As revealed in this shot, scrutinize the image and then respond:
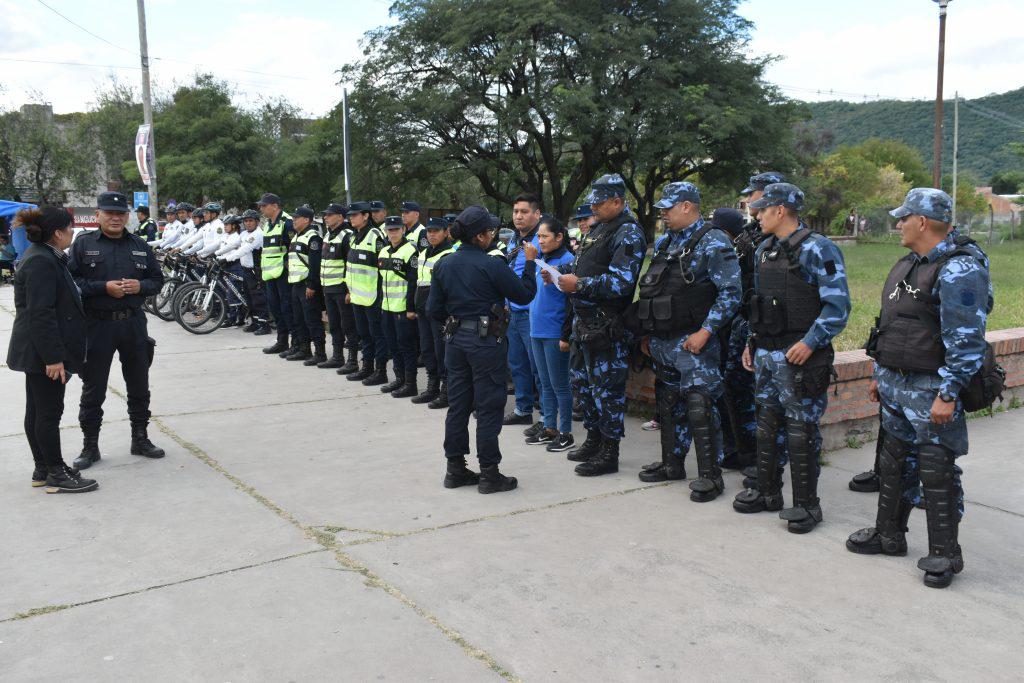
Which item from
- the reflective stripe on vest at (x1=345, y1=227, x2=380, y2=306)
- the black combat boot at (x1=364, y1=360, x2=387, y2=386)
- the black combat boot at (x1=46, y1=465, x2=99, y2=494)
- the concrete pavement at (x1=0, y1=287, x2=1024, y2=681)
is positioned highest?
the reflective stripe on vest at (x1=345, y1=227, x2=380, y2=306)

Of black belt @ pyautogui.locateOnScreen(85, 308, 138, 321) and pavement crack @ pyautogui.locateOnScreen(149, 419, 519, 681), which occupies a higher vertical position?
black belt @ pyautogui.locateOnScreen(85, 308, 138, 321)

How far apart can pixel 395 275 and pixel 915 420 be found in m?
5.26

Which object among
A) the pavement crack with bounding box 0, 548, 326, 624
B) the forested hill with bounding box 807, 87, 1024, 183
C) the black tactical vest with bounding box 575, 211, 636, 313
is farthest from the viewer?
the forested hill with bounding box 807, 87, 1024, 183

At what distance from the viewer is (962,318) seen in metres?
3.83

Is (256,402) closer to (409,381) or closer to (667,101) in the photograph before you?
(409,381)

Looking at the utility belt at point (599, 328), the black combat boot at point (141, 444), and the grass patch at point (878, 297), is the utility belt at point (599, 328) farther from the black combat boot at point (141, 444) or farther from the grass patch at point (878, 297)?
the grass patch at point (878, 297)

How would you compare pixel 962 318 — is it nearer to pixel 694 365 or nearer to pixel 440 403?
pixel 694 365

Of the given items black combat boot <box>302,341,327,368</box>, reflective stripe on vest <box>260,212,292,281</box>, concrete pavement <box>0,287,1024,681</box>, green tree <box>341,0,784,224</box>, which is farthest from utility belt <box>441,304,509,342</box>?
green tree <box>341,0,784,224</box>

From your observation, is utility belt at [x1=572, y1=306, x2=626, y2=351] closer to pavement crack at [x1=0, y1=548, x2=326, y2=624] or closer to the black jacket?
pavement crack at [x1=0, y1=548, x2=326, y2=624]

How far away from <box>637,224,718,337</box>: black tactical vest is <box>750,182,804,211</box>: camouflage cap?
517mm

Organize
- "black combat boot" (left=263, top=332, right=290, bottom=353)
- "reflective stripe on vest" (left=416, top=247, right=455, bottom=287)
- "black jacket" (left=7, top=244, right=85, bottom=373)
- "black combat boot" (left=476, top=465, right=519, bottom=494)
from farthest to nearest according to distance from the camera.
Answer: "black combat boot" (left=263, top=332, right=290, bottom=353)
"reflective stripe on vest" (left=416, top=247, right=455, bottom=287)
"black combat boot" (left=476, top=465, right=519, bottom=494)
"black jacket" (left=7, top=244, right=85, bottom=373)

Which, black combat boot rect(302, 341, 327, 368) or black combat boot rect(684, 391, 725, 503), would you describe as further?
black combat boot rect(302, 341, 327, 368)

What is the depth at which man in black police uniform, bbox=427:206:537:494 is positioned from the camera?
543 centimetres

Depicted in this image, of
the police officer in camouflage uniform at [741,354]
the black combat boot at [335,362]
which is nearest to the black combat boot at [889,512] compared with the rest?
the police officer in camouflage uniform at [741,354]
